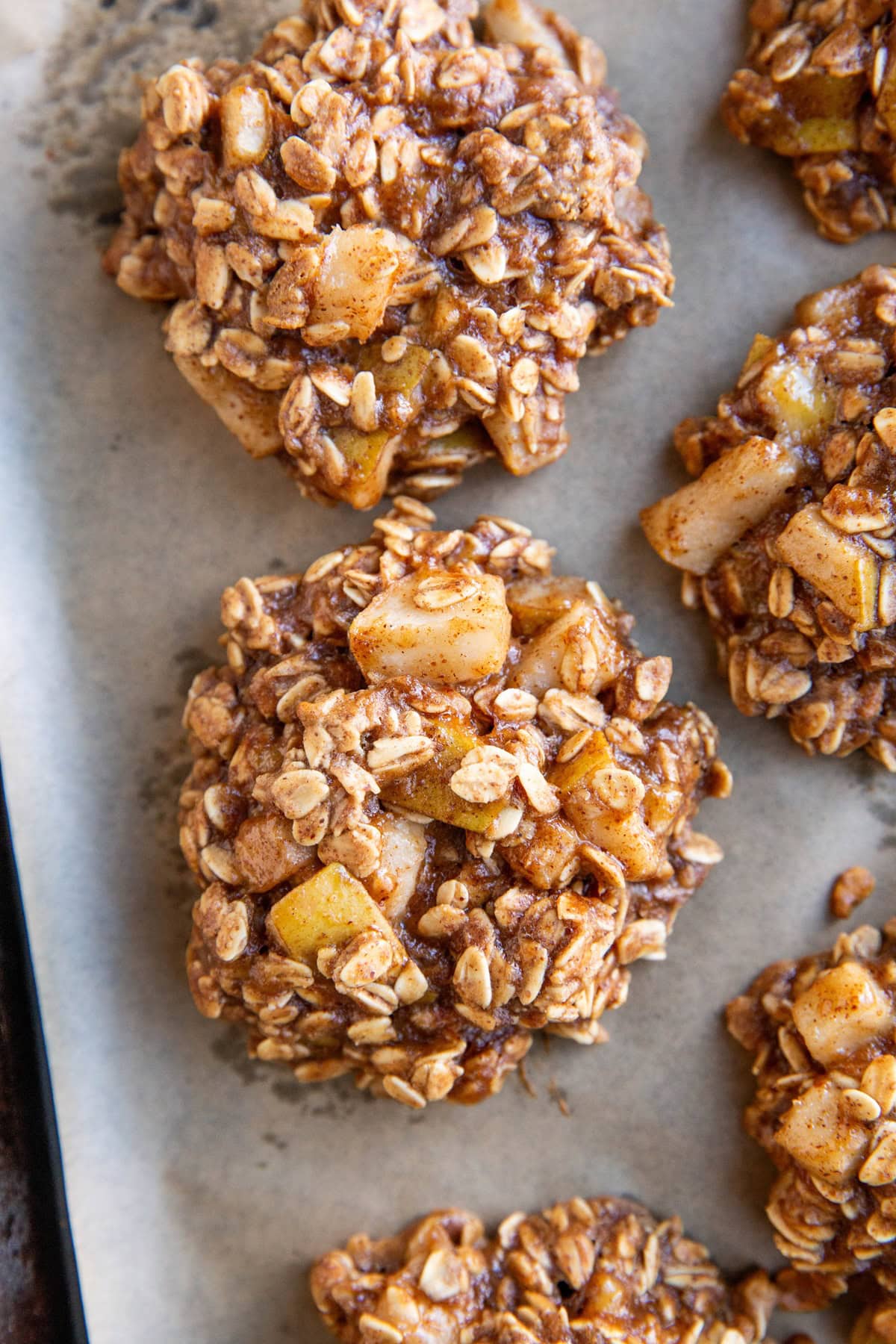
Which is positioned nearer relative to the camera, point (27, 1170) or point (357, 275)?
point (357, 275)

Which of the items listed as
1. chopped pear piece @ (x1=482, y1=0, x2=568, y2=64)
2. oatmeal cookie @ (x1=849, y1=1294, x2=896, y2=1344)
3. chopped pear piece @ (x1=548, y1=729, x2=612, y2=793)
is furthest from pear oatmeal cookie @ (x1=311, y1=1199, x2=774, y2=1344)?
chopped pear piece @ (x1=482, y1=0, x2=568, y2=64)

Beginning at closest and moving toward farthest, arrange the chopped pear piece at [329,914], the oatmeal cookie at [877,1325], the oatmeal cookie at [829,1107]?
the chopped pear piece at [329,914], the oatmeal cookie at [829,1107], the oatmeal cookie at [877,1325]

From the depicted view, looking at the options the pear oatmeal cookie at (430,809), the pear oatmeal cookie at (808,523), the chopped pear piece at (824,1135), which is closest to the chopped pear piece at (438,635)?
the pear oatmeal cookie at (430,809)

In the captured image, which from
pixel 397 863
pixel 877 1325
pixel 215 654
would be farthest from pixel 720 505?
pixel 877 1325

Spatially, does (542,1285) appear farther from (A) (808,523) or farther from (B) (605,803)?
(A) (808,523)

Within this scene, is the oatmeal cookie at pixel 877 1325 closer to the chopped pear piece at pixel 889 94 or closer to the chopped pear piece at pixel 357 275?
the chopped pear piece at pixel 357 275

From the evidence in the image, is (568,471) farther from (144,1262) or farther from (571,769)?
(144,1262)
